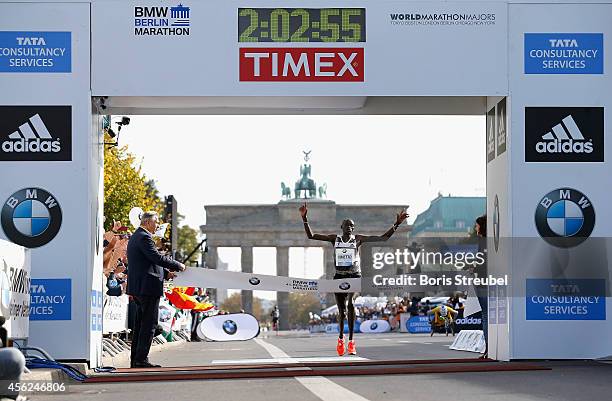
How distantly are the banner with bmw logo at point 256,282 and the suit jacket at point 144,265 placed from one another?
1391mm

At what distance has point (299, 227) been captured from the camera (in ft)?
375

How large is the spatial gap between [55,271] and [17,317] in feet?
4.99

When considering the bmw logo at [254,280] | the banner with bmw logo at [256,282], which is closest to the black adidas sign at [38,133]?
the banner with bmw logo at [256,282]

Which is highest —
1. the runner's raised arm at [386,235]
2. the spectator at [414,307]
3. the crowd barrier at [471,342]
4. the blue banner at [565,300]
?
the runner's raised arm at [386,235]

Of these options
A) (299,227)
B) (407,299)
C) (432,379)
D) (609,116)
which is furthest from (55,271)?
(299,227)

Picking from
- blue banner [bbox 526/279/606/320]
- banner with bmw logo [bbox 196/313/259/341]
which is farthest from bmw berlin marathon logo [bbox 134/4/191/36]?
banner with bmw logo [bbox 196/313/259/341]

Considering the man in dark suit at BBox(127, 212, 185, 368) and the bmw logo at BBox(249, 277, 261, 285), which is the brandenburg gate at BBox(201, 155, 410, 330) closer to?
the bmw logo at BBox(249, 277, 261, 285)

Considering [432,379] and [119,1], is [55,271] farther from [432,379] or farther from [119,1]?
[432,379]

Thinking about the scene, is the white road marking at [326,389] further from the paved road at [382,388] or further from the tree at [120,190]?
the tree at [120,190]

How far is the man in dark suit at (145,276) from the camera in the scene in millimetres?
14422

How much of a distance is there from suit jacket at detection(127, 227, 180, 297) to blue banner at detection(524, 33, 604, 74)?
193 inches

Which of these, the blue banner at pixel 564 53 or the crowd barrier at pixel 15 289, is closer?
the crowd barrier at pixel 15 289

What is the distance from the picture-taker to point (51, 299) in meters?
13.8

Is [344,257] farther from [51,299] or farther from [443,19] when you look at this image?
[51,299]
